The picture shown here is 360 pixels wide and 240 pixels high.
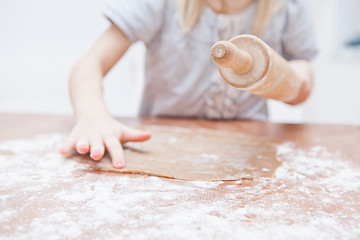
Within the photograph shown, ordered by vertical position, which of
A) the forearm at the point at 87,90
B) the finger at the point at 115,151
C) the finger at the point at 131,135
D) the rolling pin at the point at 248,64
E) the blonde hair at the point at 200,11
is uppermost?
the blonde hair at the point at 200,11

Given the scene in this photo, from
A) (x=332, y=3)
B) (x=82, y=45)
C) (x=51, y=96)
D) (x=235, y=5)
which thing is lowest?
(x=51, y=96)

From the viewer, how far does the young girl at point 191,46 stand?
873 mm

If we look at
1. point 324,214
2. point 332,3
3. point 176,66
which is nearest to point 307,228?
point 324,214

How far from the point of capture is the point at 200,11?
0.97 m

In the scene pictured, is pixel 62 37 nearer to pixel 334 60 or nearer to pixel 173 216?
pixel 334 60

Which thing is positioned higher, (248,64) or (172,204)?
(248,64)

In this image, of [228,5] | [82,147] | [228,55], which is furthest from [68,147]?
[228,5]

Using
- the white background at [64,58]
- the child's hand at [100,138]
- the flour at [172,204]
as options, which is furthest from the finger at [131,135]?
the white background at [64,58]

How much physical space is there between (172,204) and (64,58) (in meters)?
1.79

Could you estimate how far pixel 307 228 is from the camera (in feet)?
1.12

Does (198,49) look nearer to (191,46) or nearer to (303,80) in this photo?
(191,46)

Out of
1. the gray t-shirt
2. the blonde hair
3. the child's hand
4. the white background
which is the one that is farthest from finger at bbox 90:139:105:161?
the white background

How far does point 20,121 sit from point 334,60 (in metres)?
1.83

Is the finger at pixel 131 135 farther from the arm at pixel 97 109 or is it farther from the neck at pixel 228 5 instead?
the neck at pixel 228 5
